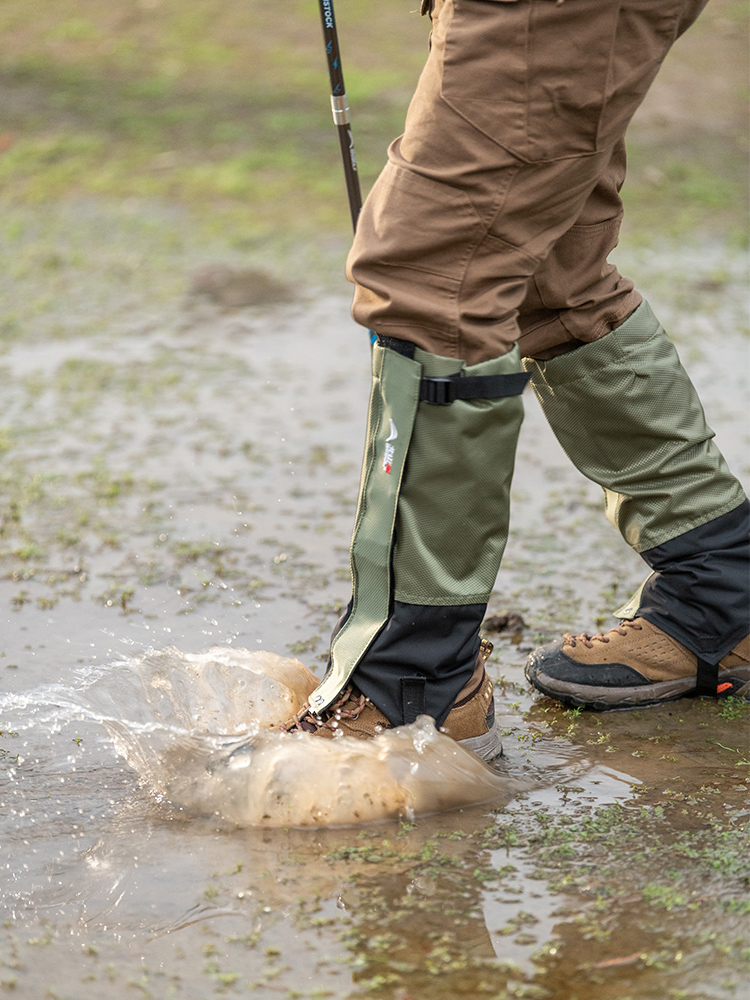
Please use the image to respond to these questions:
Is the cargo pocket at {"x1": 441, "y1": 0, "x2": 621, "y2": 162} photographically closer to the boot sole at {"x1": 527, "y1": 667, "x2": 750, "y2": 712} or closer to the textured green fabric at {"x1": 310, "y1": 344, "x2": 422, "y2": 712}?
the textured green fabric at {"x1": 310, "y1": 344, "x2": 422, "y2": 712}

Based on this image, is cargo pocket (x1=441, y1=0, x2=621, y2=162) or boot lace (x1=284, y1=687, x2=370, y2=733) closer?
cargo pocket (x1=441, y1=0, x2=621, y2=162)

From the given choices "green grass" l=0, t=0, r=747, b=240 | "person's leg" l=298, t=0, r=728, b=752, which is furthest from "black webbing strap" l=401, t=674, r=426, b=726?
"green grass" l=0, t=0, r=747, b=240

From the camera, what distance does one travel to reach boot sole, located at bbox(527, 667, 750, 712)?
2.52 m

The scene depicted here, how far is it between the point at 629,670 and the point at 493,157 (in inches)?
42.8

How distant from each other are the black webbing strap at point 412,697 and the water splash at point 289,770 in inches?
1.1

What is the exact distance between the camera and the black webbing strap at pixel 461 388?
2.03 meters

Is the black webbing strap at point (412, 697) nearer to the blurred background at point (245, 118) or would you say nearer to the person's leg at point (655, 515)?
the person's leg at point (655, 515)

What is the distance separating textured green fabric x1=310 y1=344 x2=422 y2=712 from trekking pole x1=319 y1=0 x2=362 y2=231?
487 mm

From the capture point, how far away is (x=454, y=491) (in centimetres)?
208

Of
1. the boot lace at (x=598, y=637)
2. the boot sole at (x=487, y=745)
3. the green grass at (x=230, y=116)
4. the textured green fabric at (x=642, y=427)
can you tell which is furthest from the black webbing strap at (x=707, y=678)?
the green grass at (x=230, y=116)

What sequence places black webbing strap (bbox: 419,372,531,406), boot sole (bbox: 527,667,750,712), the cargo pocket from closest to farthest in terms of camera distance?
the cargo pocket, black webbing strap (bbox: 419,372,531,406), boot sole (bbox: 527,667,750,712)

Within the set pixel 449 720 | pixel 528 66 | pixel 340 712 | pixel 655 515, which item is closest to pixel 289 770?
pixel 340 712

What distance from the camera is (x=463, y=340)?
6.70 ft

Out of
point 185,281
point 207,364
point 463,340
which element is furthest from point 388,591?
point 185,281
